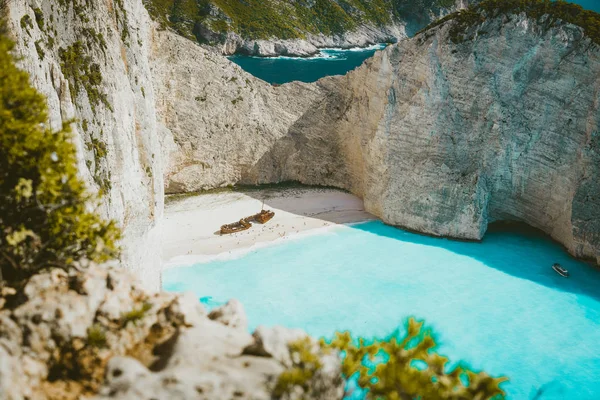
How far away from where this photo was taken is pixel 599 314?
2831 cm

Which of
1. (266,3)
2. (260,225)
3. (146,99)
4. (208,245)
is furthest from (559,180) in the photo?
(266,3)

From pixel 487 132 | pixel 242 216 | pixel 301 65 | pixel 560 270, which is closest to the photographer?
pixel 560 270

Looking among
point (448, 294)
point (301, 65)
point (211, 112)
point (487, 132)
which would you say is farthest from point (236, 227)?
point (301, 65)

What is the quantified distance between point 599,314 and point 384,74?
2329cm

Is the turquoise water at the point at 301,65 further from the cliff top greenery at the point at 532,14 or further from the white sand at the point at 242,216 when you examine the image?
the cliff top greenery at the point at 532,14

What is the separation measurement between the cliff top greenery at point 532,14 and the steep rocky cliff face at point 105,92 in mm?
23722

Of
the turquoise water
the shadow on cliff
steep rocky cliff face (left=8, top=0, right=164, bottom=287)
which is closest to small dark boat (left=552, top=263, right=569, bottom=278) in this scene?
the shadow on cliff

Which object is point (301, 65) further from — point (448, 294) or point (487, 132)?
point (448, 294)

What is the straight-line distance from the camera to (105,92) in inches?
919

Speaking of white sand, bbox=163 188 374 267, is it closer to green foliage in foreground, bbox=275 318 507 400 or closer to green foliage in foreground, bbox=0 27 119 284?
green foliage in foreground, bbox=0 27 119 284

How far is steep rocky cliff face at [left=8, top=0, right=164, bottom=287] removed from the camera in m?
18.8

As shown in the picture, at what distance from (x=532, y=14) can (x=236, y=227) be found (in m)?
27.7

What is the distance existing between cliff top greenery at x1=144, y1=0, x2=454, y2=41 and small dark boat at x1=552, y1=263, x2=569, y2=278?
95.1 metres

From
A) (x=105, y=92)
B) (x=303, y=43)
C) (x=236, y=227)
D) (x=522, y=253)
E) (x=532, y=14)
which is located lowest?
(x=522, y=253)
